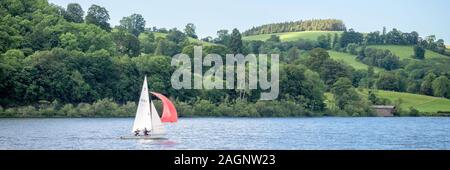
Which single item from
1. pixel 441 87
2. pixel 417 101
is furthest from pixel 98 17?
pixel 441 87

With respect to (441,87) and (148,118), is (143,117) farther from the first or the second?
(441,87)

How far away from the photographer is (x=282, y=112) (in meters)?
110

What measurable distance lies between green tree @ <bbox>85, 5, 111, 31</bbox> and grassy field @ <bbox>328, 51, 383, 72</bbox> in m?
38.3

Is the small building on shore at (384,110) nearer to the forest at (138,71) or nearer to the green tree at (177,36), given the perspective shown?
the forest at (138,71)

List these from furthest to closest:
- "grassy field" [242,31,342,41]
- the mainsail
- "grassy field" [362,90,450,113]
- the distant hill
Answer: the distant hill, "grassy field" [242,31,342,41], "grassy field" [362,90,450,113], the mainsail

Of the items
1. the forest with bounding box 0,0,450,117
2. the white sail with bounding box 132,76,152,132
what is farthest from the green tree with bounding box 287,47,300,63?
the white sail with bounding box 132,76,152,132

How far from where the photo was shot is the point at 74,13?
141500 mm

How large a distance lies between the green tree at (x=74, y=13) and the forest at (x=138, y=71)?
0.61ft

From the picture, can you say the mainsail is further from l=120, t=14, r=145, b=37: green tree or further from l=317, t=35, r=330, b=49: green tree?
l=317, t=35, r=330, b=49: green tree

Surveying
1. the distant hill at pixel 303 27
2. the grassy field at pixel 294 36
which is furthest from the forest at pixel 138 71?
the distant hill at pixel 303 27

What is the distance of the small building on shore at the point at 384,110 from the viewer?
118 meters

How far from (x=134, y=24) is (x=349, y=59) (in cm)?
3925

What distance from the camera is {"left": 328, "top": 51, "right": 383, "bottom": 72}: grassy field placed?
146 metres
